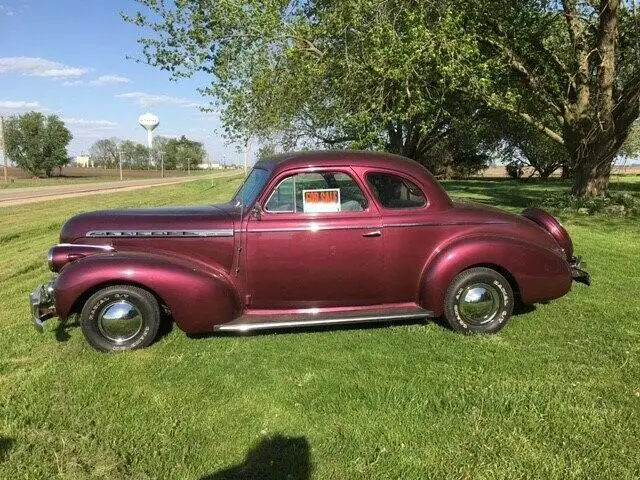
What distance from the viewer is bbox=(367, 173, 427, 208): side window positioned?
203 inches

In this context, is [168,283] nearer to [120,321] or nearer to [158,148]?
[120,321]

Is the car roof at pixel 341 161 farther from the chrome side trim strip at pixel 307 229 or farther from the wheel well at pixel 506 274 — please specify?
the wheel well at pixel 506 274

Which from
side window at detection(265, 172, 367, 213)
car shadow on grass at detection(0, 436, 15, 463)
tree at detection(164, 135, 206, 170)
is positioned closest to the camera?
car shadow on grass at detection(0, 436, 15, 463)

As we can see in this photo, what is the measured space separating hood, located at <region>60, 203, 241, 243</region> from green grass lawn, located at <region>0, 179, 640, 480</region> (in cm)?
101

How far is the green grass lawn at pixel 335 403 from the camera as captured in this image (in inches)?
122

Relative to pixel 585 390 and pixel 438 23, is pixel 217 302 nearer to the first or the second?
pixel 585 390

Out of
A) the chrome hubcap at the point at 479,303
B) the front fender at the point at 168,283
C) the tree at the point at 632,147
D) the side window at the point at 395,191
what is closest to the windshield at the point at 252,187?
the front fender at the point at 168,283

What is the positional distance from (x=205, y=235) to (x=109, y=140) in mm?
127542

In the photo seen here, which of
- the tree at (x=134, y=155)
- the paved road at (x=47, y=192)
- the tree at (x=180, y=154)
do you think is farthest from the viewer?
the tree at (x=180, y=154)

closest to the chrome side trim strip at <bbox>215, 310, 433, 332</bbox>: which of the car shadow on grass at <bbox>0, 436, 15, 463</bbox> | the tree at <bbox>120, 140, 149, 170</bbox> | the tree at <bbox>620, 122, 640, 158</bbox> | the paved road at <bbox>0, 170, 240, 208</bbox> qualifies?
the car shadow on grass at <bbox>0, 436, 15, 463</bbox>

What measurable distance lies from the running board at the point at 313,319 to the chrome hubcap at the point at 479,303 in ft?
1.09

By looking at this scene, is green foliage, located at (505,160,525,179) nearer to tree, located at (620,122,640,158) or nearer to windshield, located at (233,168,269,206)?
tree, located at (620,122,640,158)

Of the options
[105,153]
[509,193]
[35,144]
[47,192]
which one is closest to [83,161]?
[105,153]

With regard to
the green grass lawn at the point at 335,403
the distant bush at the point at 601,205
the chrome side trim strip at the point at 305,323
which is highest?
the distant bush at the point at 601,205
